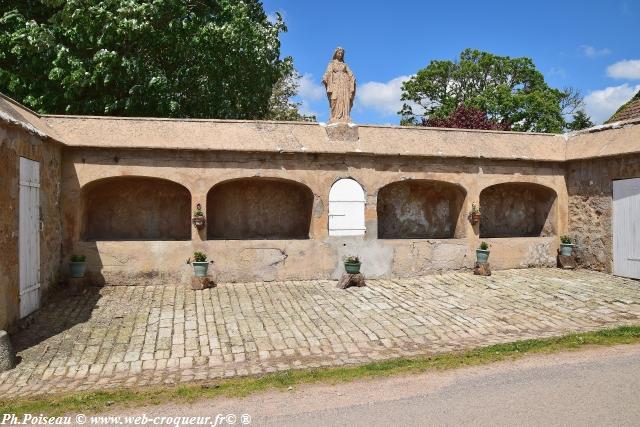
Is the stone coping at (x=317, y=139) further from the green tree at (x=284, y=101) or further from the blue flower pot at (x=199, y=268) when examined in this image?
the green tree at (x=284, y=101)

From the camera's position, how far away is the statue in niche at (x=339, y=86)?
12172mm

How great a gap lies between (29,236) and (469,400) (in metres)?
7.88

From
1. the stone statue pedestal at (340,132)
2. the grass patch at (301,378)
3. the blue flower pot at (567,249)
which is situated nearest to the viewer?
the grass patch at (301,378)

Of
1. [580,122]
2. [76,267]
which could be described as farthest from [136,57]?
[580,122]

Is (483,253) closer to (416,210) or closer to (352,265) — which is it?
(416,210)

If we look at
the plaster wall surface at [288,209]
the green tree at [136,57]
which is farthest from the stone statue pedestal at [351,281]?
the green tree at [136,57]

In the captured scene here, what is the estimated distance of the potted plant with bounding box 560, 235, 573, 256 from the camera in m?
13.2

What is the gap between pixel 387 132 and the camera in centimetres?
1254

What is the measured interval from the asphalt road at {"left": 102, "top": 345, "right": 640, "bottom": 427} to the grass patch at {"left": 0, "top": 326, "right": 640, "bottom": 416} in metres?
0.25

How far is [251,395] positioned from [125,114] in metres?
12.8

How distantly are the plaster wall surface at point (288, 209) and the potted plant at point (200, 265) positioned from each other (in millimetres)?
368

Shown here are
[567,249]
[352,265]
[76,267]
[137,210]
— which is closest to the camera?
[76,267]

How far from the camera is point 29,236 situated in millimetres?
8633

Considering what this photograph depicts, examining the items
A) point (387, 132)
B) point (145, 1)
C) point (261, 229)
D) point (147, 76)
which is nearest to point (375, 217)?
point (387, 132)
